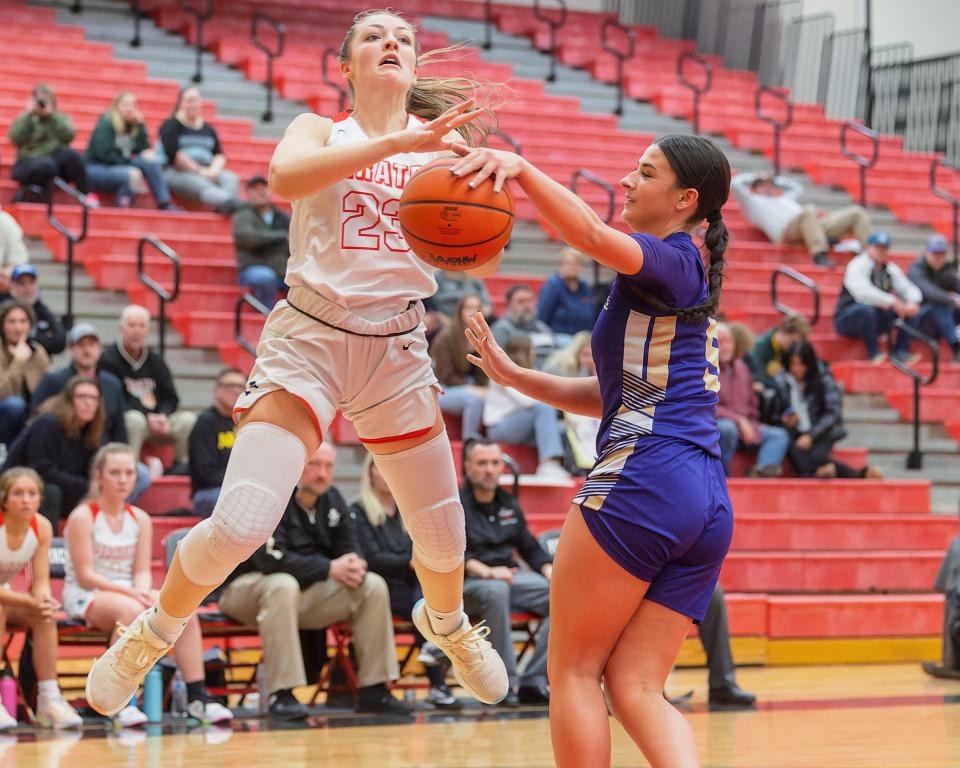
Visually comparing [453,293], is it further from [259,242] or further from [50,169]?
[50,169]

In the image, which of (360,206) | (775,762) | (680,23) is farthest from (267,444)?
(680,23)

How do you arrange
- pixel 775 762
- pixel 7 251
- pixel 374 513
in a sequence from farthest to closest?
pixel 7 251
pixel 374 513
pixel 775 762

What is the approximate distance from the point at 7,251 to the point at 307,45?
7233 millimetres

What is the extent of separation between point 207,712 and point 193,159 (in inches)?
237

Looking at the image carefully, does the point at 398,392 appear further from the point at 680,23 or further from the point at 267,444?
the point at 680,23

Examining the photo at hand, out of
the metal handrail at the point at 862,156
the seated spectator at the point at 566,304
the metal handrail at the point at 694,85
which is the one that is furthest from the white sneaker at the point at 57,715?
the metal handrail at the point at 694,85

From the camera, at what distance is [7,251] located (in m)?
9.16

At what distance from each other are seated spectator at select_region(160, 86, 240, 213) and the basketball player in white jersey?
7.57 m

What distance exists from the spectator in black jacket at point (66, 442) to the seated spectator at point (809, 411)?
15.1 feet

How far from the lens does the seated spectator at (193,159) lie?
446 inches

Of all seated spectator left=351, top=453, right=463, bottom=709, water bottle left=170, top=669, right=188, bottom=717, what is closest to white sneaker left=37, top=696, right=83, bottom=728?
water bottle left=170, top=669, right=188, bottom=717

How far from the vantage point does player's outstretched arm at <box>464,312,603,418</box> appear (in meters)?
3.80

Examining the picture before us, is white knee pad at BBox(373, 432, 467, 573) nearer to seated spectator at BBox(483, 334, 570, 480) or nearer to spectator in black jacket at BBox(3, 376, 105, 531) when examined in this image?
spectator in black jacket at BBox(3, 376, 105, 531)

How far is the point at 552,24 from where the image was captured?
54.6 ft
